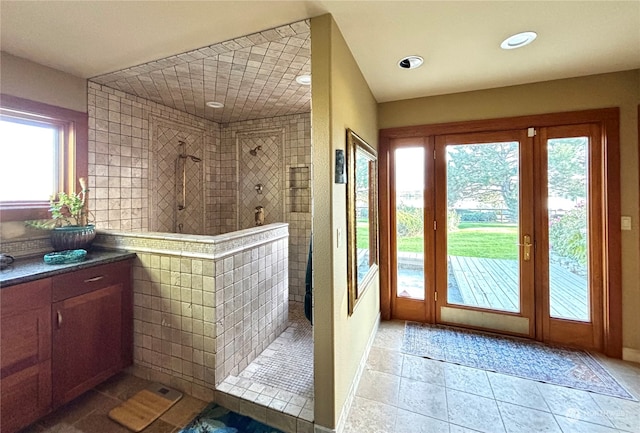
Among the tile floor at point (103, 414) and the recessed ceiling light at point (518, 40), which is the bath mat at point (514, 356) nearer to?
the tile floor at point (103, 414)

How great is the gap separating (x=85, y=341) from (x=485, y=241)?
3414mm

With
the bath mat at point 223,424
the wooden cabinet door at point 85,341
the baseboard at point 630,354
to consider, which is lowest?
the bath mat at point 223,424

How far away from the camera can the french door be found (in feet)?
8.14

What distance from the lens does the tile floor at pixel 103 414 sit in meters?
1.67

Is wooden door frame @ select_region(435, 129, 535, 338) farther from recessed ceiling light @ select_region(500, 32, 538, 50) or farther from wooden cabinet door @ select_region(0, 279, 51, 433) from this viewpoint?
wooden cabinet door @ select_region(0, 279, 51, 433)

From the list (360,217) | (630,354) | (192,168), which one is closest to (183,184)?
(192,168)

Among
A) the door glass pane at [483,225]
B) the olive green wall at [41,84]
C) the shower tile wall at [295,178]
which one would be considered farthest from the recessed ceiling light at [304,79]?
the olive green wall at [41,84]

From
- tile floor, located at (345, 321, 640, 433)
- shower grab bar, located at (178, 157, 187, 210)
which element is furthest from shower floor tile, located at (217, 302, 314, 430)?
shower grab bar, located at (178, 157, 187, 210)

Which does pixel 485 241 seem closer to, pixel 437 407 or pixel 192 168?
pixel 437 407

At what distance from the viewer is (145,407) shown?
1.82 m

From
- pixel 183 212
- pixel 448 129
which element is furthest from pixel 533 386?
pixel 183 212

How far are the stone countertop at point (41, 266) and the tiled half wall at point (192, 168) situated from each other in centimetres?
59

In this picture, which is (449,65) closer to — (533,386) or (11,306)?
(533,386)

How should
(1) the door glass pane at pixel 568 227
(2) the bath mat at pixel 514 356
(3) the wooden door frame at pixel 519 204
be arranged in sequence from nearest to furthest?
(2) the bath mat at pixel 514 356 < (1) the door glass pane at pixel 568 227 < (3) the wooden door frame at pixel 519 204
